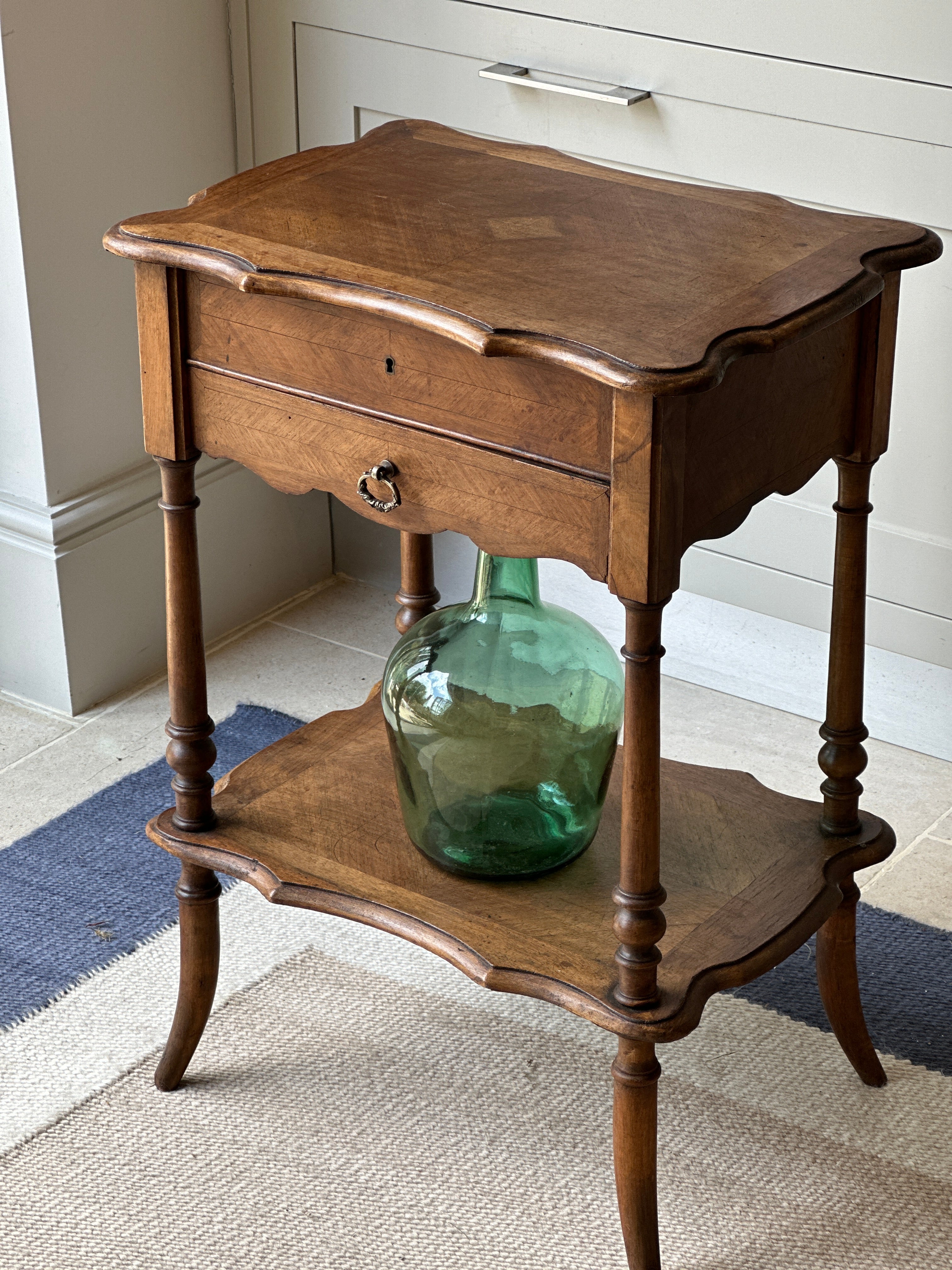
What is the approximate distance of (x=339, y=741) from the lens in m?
1.59

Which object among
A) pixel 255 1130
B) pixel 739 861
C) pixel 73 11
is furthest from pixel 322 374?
pixel 73 11

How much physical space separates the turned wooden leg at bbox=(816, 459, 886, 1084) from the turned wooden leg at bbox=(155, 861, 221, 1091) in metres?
0.56

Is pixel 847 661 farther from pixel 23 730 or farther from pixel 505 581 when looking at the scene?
pixel 23 730

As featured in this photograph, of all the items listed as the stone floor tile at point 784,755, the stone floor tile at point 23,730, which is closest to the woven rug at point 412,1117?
the stone floor tile at point 784,755

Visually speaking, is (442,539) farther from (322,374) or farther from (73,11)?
(322,374)

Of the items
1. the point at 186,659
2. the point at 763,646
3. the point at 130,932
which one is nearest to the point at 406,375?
the point at 186,659

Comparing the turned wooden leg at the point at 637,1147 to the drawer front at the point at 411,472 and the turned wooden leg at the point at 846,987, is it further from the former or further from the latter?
the drawer front at the point at 411,472

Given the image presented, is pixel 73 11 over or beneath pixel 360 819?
over

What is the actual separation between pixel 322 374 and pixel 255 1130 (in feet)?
2.42

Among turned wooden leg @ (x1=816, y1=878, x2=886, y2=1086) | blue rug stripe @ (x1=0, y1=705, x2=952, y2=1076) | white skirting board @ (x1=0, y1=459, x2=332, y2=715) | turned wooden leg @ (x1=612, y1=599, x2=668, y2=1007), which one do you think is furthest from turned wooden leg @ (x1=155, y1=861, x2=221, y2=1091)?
white skirting board @ (x1=0, y1=459, x2=332, y2=715)

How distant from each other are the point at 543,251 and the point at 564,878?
20.9 inches

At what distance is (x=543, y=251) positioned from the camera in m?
1.20

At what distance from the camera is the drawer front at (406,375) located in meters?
1.09

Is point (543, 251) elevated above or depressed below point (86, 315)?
above
